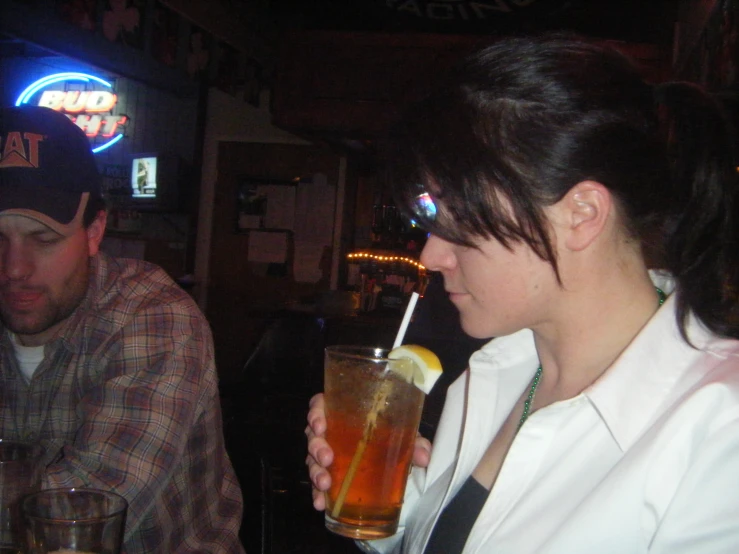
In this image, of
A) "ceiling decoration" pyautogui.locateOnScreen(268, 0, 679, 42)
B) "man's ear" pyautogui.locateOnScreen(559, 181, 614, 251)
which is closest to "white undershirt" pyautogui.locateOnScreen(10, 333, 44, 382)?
"man's ear" pyautogui.locateOnScreen(559, 181, 614, 251)

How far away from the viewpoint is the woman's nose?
A: 1117 mm

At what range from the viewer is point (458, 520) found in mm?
1162

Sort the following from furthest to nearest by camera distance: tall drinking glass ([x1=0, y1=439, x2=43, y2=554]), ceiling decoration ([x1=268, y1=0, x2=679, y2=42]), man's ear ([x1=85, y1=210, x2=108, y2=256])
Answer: ceiling decoration ([x1=268, y1=0, x2=679, y2=42])
man's ear ([x1=85, y1=210, x2=108, y2=256])
tall drinking glass ([x1=0, y1=439, x2=43, y2=554])

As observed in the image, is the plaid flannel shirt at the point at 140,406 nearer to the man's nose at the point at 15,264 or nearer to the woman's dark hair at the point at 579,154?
the man's nose at the point at 15,264

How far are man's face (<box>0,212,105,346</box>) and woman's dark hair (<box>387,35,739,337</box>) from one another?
1039mm

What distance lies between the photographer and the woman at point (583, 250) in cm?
97

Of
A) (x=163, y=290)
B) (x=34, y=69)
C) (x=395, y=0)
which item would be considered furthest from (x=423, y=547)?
(x=34, y=69)

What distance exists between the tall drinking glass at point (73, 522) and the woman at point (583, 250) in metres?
0.35

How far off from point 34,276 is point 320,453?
0.96m

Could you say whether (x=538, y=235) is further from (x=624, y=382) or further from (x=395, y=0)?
(x=395, y=0)

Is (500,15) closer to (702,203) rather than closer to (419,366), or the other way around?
(702,203)

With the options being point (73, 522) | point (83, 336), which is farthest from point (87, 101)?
point (73, 522)

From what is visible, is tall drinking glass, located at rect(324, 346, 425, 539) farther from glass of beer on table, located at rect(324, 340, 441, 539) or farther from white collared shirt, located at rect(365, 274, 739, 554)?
white collared shirt, located at rect(365, 274, 739, 554)

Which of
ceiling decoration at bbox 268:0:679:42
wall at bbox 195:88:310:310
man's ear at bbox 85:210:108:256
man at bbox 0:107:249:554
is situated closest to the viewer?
man at bbox 0:107:249:554
